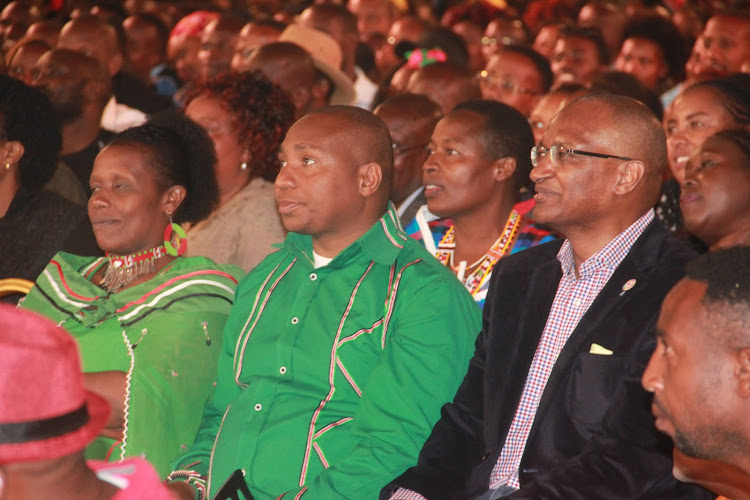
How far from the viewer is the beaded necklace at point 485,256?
12.1 ft

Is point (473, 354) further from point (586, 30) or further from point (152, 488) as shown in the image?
point (586, 30)

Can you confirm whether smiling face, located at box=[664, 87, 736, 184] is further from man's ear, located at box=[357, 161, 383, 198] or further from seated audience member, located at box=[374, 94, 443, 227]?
man's ear, located at box=[357, 161, 383, 198]

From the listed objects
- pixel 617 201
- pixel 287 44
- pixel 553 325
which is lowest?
pixel 287 44

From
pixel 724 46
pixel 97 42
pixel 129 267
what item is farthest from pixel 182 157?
pixel 724 46

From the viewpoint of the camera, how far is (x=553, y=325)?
2705 millimetres

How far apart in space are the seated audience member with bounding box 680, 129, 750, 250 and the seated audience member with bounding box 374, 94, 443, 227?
4.25 feet

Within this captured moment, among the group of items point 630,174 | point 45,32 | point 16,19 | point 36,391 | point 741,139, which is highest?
point 36,391

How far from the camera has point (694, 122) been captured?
14.4ft

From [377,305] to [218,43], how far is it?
16.3 ft

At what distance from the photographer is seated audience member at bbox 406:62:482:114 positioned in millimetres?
5684

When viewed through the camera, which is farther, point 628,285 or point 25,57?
point 25,57

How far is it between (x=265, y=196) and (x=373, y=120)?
3.59ft

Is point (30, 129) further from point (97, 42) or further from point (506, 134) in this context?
point (97, 42)

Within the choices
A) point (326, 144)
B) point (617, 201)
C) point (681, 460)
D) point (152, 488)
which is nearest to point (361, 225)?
point (326, 144)
